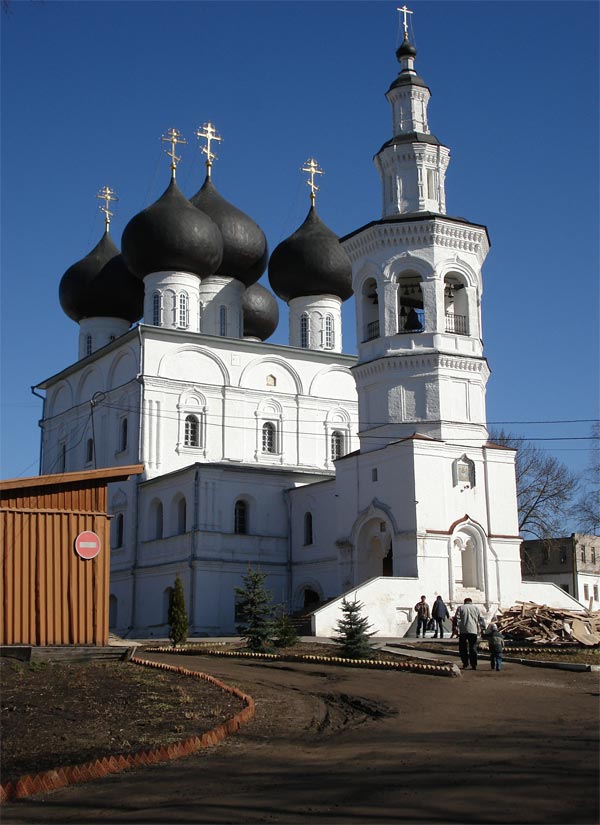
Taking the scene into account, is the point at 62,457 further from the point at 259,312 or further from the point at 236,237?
the point at 236,237

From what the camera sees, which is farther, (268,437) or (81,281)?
(81,281)

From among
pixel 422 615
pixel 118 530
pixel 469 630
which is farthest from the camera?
pixel 118 530

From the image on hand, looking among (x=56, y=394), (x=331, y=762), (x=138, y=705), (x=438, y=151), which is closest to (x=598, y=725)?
(x=331, y=762)

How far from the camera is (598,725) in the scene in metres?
9.23

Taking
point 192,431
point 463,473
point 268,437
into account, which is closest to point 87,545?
point 463,473

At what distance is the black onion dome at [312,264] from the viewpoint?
128 ft

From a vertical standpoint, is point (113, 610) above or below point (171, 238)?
below

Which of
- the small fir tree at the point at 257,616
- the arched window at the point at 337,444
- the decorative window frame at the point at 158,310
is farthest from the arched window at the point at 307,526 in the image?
the small fir tree at the point at 257,616

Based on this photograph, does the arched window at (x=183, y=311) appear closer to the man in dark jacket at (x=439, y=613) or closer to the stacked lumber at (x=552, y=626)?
the man in dark jacket at (x=439, y=613)

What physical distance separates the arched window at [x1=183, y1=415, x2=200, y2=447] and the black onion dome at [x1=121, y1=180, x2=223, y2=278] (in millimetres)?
5183

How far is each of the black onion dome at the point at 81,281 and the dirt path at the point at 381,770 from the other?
2982 centimetres

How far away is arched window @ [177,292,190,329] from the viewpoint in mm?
35625

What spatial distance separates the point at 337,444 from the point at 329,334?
443 cm

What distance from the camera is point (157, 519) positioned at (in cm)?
3400
